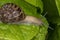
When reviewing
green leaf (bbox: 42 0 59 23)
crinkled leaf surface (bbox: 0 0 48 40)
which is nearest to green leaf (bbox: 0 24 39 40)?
crinkled leaf surface (bbox: 0 0 48 40)

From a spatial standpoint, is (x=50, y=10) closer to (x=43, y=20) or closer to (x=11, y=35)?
(x=43, y=20)

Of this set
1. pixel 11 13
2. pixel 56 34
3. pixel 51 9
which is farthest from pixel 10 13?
pixel 56 34

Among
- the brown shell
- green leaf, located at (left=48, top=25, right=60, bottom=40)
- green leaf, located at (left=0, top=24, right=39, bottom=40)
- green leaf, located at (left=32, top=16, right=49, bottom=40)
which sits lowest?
green leaf, located at (left=48, top=25, right=60, bottom=40)

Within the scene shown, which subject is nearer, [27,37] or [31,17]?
[27,37]

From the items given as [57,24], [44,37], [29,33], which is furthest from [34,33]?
[57,24]

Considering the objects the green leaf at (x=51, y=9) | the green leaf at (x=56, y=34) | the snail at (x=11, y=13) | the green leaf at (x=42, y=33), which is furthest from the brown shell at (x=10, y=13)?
the green leaf at (x=56, y=34)

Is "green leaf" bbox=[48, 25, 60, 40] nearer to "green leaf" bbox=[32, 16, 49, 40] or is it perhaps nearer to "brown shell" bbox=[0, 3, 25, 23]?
"green leaf" bbox=[32, 16, 49, 40]

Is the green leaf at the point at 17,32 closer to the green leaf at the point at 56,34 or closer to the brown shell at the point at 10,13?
the brown shell at the point at 10,13
